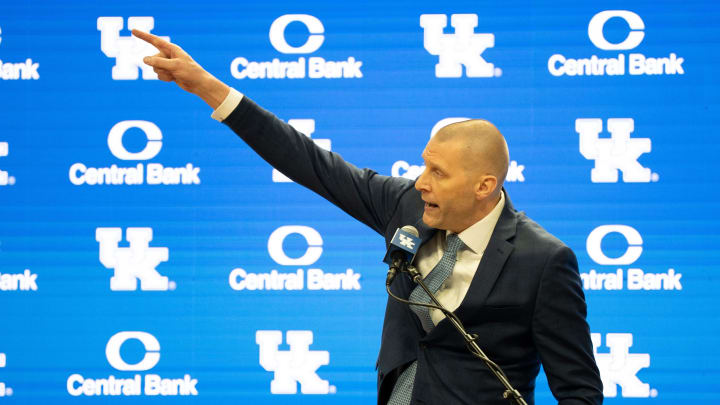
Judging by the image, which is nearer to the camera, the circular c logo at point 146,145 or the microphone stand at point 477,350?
the microphone stand at point 477,350

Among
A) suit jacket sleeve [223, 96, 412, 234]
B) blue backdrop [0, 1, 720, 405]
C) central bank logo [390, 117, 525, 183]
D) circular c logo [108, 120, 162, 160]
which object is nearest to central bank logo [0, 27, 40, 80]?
blue backdrop [0, 1, 720, 405]

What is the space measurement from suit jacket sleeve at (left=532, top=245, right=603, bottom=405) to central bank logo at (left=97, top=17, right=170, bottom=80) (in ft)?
7.78

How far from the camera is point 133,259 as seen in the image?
345cm

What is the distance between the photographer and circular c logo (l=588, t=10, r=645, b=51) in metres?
3.36

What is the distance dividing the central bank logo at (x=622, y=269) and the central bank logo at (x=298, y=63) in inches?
51.5

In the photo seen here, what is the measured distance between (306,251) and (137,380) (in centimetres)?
97

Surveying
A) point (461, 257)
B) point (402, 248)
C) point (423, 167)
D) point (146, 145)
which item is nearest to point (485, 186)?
point (461, 257)

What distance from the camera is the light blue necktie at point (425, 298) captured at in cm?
178

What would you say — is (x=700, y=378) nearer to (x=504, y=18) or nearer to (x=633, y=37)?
(x=633, y=37)

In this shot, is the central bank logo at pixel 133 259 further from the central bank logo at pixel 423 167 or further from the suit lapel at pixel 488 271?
the suit lapel at pixel 488 271

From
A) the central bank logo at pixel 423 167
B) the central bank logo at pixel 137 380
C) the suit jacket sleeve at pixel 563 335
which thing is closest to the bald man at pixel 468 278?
the suit jacket sleeve at pixel 563 335

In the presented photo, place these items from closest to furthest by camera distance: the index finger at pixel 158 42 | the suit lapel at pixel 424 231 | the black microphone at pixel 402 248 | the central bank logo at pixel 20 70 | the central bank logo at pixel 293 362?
the black microphone at pixel 402 248, the index finger at pixel 158 42, the suit lapel at pixel 424 231, the central bank logo at pixel 293 362, the central bank logo at pixel 20 70

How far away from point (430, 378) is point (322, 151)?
2.06 feet

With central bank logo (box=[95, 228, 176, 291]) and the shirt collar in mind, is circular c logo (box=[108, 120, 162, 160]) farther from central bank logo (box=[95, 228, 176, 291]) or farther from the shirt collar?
the shirt collar
